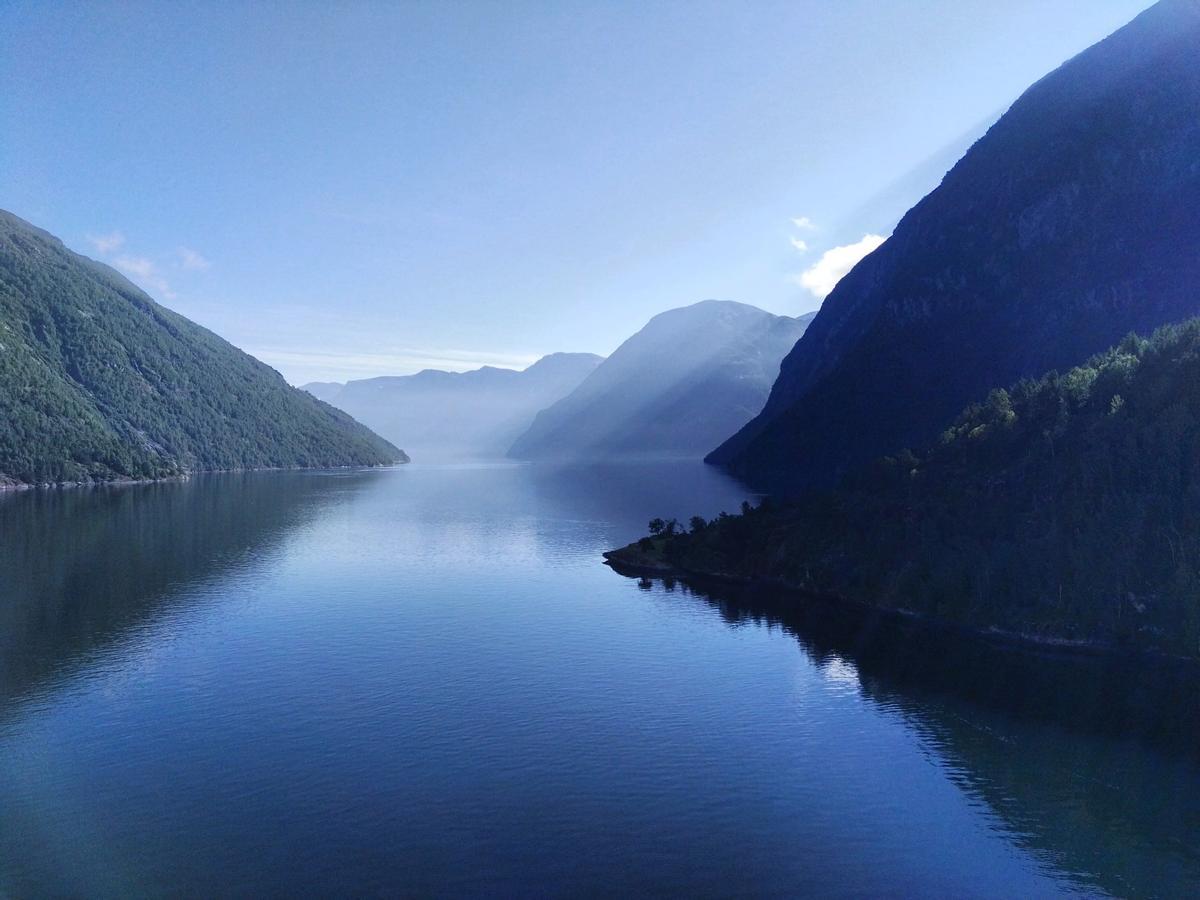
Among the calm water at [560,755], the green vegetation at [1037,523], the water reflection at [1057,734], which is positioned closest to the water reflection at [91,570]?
the calm water at [560,755]

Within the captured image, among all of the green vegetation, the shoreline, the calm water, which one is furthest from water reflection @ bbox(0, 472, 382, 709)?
the green vegetation

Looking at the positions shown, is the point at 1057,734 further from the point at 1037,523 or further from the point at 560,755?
the point at 1037,523

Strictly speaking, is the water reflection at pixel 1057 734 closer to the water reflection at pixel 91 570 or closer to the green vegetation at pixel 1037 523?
the green vegetation at pixel 1037 523

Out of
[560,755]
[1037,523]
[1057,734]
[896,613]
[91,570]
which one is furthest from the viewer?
[91,570]

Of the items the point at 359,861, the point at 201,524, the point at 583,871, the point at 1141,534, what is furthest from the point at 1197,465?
the point at 201,524

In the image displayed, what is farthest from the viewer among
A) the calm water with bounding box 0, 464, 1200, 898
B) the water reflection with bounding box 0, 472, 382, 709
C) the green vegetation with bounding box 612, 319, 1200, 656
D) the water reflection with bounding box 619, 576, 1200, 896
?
the green vegetation with bounding box 612, 319, 1200, 656

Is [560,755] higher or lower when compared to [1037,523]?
lower

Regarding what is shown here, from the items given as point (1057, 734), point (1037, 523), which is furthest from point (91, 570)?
point (1037, 523)

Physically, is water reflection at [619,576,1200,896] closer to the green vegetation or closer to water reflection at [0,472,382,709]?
the green vegetation
